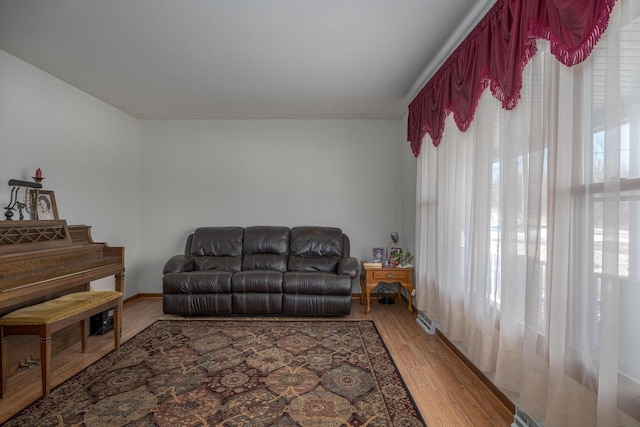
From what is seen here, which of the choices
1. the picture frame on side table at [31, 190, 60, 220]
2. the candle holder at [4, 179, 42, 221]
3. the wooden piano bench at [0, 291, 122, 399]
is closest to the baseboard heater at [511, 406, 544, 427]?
the wooden piano bench at [0, 291, 122, 399]

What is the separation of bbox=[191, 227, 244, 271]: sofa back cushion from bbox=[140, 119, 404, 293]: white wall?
382mm

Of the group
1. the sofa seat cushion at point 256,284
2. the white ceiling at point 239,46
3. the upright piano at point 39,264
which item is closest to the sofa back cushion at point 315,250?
the sofa seat cushion at point 256,284

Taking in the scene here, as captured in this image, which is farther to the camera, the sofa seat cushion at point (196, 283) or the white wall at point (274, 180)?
the white wall at point (274, 180)

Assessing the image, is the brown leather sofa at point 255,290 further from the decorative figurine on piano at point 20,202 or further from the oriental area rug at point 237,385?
the decorative figurine on piano at point 20,202

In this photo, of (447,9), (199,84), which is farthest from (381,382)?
(199,84)

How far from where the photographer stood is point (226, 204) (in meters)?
4.74

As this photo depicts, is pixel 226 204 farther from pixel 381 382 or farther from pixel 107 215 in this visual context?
pixel 381 382

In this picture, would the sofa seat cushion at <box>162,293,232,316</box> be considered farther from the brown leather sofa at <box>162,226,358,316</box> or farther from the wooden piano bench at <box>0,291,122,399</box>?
the wooden piano bench at <box>0,291,122,399</box>

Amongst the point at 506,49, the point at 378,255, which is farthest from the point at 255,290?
the point at 506,49

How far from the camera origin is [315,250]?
4.31 metres

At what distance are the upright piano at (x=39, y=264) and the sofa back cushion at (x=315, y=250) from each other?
2061 mm

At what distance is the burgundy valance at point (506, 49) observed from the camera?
1272mm

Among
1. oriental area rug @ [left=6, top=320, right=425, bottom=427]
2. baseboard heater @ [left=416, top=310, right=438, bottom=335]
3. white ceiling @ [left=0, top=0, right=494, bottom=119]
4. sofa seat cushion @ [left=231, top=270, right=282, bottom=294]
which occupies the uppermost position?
white ceiling @ [left=0, top=0, right=494, bottom=119]

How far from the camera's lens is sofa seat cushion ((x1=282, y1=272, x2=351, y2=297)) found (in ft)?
12.0
